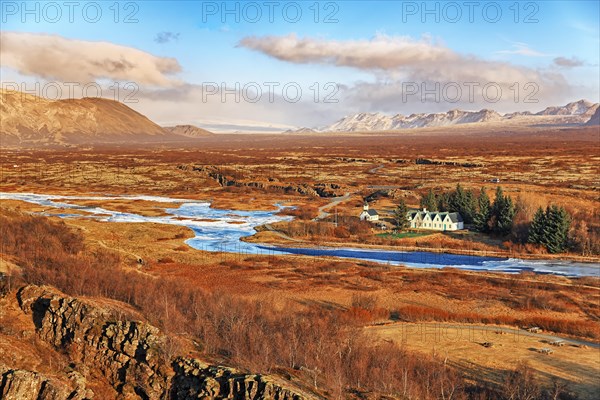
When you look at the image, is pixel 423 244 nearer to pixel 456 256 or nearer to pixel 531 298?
pixel 456 256

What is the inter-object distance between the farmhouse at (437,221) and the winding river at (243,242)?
41.1 ft

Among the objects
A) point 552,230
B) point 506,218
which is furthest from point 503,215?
point 552,230

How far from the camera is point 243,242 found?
6625 cm

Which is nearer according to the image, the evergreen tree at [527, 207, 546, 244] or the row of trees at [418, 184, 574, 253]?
the row of trees at [418, 184, 574, 253]

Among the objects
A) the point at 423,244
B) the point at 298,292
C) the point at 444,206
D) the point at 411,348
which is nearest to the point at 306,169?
the point at 444,206

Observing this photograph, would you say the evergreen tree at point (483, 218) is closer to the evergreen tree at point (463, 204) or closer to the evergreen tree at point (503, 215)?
the evergreen tree at point (503, 215)

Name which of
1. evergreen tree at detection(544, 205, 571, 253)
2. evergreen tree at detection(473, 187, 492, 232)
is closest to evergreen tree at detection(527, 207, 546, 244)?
evergreen tree at detection(544, 205, 571, 253)

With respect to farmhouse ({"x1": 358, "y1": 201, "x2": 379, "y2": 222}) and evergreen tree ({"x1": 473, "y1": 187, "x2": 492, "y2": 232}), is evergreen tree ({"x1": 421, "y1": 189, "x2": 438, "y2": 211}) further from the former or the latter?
farmhouse ({"x1": 358, "y1": 201, "x2": 379, "y2": 222})

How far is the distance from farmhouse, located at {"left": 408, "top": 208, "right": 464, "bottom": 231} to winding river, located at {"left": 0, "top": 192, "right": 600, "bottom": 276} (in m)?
12.5

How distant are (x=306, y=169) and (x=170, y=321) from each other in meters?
139

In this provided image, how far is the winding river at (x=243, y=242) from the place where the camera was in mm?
55219

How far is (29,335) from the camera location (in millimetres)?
17359

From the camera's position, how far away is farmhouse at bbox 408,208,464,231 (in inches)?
2884

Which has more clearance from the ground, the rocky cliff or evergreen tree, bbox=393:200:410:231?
the rocky cliff
